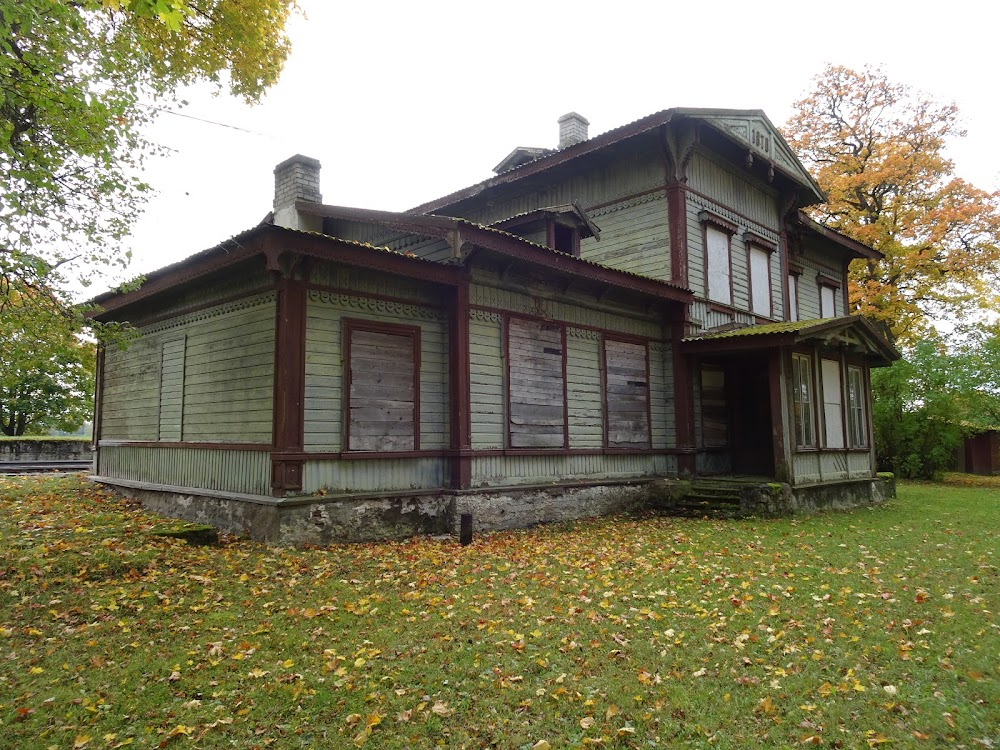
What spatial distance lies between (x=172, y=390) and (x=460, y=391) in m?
5.40

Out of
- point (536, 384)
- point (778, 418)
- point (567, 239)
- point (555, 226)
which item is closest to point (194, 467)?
point (536, 384)

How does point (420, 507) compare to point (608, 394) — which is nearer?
point (420, 507)

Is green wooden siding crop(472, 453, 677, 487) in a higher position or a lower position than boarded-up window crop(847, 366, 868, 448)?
lower

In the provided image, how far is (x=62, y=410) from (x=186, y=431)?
28430 mm

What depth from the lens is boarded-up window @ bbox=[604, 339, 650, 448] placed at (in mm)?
14203

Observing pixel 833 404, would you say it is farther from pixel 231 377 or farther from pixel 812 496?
pixel 231 377

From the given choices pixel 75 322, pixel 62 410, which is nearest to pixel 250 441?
pixel 75 322

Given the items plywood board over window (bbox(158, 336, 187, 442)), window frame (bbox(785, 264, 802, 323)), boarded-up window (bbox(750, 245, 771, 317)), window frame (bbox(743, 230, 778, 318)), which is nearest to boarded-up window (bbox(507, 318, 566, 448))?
plywood board over window (bbox(158, 336, 187, 442))

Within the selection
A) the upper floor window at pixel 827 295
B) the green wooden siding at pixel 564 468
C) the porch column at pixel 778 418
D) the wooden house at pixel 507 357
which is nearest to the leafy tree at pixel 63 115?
the wooden house at pixel 507 357

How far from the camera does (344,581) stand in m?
7.70

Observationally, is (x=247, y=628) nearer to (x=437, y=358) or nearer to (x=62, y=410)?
(x=437, y=358)

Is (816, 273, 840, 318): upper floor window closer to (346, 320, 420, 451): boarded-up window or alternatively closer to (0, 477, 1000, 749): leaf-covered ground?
(0, 477, 1000, 749): leaf-covered ground

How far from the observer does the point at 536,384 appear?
1268cm

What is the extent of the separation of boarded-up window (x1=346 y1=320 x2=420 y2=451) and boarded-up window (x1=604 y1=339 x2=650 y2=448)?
15.6 ft
